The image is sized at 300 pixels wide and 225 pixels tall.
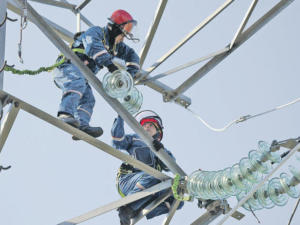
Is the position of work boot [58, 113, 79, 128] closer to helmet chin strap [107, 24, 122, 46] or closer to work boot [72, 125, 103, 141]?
work boot [72, 125, 103, 141]

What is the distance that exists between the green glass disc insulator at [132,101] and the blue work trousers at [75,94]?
1.74ft

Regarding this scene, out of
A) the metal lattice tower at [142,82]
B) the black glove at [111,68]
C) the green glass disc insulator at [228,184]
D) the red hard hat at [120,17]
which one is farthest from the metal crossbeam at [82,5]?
the green glass disc insulator at [228,184]

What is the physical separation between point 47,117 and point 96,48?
5.32 feet

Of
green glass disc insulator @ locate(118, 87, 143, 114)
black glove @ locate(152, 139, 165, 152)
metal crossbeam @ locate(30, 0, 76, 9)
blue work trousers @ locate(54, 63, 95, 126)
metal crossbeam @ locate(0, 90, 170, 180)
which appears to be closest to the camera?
metal crossbeam @ locate(0, 90, 170, 180)

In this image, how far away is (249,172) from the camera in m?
7.29

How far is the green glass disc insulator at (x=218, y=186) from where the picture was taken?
7.73 metres

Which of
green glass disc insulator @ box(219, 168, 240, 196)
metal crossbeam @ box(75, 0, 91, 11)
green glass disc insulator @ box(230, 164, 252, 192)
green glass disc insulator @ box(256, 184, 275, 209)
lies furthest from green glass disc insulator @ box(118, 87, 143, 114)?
metal crossbeam @ box(75, 0, 91, 11)

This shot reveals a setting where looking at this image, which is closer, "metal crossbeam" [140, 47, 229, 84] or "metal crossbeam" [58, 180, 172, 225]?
"metal crossbeam" [58, 180, 172, 225]

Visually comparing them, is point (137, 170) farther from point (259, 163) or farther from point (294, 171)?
point (294, 171)

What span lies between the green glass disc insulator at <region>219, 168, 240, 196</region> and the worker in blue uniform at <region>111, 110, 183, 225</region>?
1015 mm

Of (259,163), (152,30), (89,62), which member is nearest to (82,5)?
(152,30)

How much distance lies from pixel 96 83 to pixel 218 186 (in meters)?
1.76

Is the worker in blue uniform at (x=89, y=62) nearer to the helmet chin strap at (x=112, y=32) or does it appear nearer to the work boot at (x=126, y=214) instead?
the helmet chin strap at (x=112, y=32)

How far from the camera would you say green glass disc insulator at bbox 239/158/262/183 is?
285 inches
